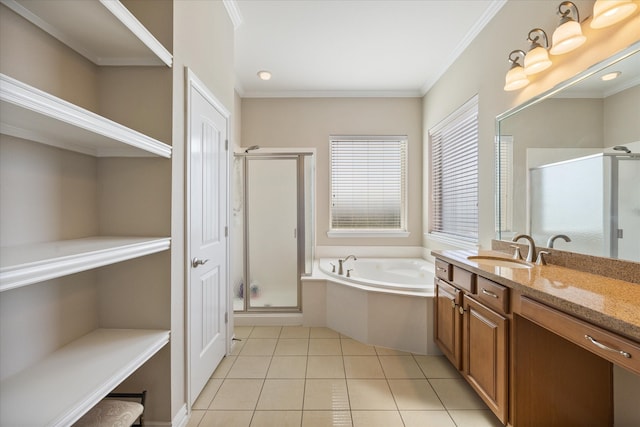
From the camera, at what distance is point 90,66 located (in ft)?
4.66

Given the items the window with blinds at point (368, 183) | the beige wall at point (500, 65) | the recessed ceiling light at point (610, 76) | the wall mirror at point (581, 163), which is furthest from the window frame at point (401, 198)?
the recessed ceiling light at point (610, 76)

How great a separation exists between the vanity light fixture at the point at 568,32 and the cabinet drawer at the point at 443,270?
1.40m

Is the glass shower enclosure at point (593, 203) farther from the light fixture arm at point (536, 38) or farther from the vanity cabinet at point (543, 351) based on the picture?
the light fixture arm at point (536, 38)

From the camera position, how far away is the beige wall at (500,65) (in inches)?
57.2

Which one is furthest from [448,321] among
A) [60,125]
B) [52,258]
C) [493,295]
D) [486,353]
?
[60,125]

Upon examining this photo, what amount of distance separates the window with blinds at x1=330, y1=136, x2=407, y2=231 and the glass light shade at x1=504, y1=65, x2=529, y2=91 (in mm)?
1925

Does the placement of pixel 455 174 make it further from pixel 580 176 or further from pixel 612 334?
pixel 612 334

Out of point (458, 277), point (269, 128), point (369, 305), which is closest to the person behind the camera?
point (458, 277)

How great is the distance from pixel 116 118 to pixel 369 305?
7.34 ft

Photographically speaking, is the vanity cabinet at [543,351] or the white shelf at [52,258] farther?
the vanity cabinet at [543,351]

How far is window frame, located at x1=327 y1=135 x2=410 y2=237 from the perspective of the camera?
12.6ft

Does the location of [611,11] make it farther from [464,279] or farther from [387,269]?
[387,269]

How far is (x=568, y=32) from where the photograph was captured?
4.83ft

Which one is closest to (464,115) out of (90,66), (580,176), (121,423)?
(580,176)
